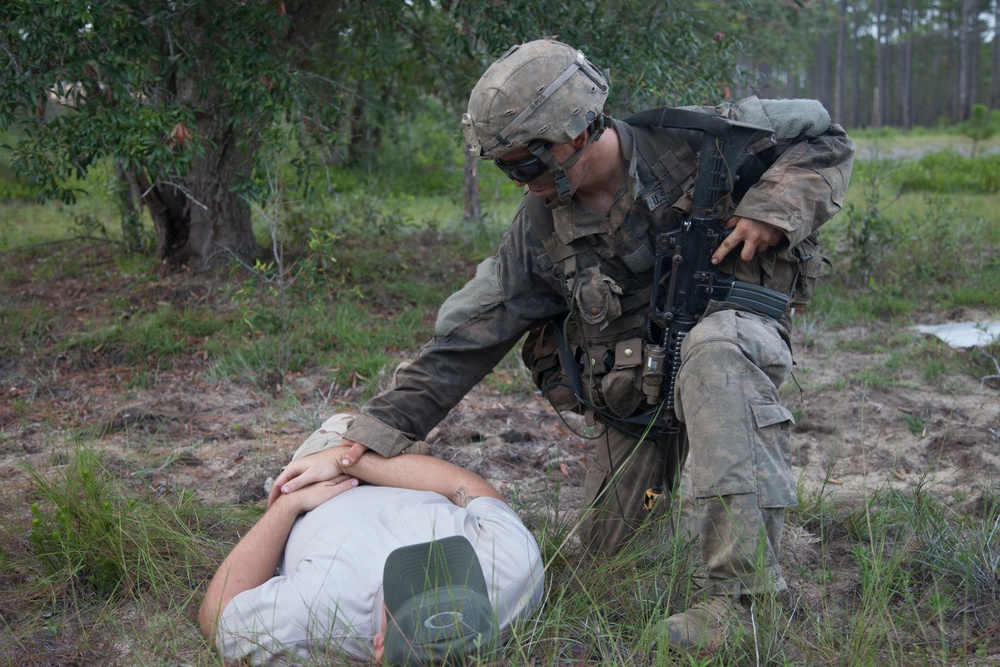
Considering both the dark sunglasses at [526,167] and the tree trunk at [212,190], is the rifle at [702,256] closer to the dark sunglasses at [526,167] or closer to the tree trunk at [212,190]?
the dark sunglasses at [526,167]

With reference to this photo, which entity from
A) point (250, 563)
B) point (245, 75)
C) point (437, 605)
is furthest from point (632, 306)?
point (245, 75)

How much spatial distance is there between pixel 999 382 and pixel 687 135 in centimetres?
265

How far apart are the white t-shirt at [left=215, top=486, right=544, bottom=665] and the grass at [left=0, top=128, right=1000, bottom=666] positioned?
→ 0.11 meters

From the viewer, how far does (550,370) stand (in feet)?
9.84

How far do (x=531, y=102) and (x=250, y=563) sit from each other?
1.43m

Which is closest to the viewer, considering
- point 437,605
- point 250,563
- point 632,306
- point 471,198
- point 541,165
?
point 437,605

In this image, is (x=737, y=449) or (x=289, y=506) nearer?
(x=737, y=449)

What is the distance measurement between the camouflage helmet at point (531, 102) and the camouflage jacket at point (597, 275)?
0.26m

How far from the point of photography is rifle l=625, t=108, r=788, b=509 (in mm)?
2490

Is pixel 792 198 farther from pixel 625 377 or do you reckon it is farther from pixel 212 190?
pixel 212 190

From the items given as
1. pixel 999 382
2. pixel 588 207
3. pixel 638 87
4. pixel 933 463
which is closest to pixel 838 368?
pixel 999 382

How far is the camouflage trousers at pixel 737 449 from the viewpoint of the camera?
2.08m

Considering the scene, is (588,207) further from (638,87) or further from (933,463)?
(638,87)

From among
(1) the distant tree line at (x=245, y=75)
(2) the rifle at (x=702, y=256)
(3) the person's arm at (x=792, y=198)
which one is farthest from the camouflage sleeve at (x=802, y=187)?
→ (1) the distant tree line at (x=245, y=75)
